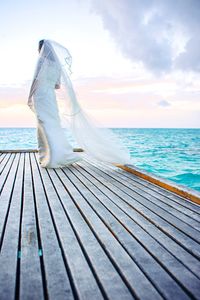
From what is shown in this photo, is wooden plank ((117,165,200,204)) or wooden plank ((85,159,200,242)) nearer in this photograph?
wooden plank ((85,159,200,242))

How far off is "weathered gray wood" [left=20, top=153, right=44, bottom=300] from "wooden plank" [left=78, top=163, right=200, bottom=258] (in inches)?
33.0

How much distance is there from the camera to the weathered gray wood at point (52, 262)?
3.61 feet

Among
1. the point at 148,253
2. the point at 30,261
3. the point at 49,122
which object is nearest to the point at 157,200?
the point at 148,253

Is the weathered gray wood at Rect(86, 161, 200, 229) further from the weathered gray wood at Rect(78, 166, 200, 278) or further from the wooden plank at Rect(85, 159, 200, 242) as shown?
the weathered gray wood at Rect(78, 166, 200, 278)

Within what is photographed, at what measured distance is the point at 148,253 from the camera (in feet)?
4.77

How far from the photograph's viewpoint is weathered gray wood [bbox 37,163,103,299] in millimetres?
1109

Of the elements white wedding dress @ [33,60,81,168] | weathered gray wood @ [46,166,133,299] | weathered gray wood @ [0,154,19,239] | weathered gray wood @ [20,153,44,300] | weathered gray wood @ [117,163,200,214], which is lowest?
weathered gray wood @ [117,163,200,214]

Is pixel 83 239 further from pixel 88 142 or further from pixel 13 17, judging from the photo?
pixel 13 17

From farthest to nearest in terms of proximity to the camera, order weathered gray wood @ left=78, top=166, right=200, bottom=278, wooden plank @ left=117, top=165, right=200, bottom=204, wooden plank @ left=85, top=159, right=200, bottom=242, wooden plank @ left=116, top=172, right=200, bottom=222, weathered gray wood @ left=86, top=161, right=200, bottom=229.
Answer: wooden plank @ left=117, top=165, right=200, bottom=204 → wooden plank @ left=116, top=172, right=200, bottom=222 → weathered gray wood @ left=86, top=161, right=200, bottom=229 → wooden plank @ left=85, top=159, right=200, bottom=242 → weathered gray wood @ left=78, top=166, right=200, bottom=278

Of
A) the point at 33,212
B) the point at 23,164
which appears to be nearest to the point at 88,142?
the point at 23,164

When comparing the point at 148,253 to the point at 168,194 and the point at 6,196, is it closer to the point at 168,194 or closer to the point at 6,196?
the point at 168,194

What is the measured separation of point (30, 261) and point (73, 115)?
3.06 meters

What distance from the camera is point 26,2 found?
9.09 metres

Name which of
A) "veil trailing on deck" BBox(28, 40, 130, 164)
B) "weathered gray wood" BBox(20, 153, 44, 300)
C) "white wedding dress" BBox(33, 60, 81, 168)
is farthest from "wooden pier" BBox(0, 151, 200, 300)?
"veil trailing on deck" BBox(28, 40, 130, 164)
